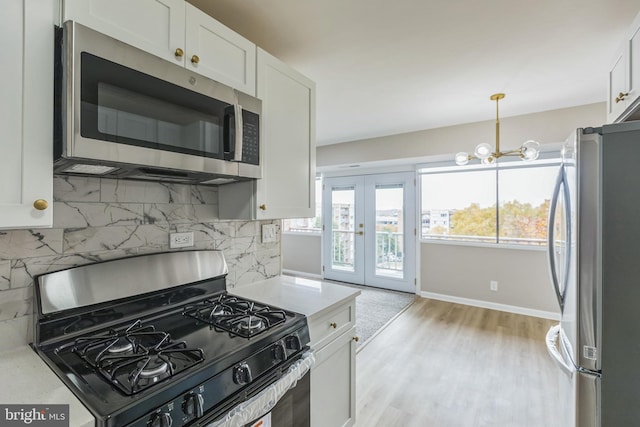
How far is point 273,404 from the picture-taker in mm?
1116

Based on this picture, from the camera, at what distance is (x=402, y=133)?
13.5 feet

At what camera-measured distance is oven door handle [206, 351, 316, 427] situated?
37.5 inches

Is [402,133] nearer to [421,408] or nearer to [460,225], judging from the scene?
[460,225]

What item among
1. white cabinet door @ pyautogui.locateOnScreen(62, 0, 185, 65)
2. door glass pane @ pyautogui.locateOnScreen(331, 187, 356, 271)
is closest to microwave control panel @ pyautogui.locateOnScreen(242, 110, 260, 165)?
white cabinet door @ pyautogui.locateOnScreen(62, 0, 185, 65)

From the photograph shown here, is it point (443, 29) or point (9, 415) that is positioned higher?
point (443, 29)

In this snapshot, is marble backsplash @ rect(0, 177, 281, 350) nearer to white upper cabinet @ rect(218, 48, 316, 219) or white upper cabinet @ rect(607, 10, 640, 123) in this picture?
white upper cabinet @ rect(218, 48, 316, 219)

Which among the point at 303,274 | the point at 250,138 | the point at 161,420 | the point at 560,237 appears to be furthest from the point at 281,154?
the point at 303,274

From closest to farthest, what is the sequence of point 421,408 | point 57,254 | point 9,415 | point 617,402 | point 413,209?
point 9,415, point 57,254, point 617,402, point 421,408, point 413,209

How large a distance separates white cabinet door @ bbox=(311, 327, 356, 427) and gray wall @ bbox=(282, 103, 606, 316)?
9.83 ft

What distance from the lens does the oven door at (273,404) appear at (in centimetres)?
95

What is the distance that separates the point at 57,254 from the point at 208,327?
64cm

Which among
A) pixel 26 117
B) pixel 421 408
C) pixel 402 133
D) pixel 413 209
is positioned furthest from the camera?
pixel 413 209

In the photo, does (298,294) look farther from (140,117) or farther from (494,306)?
(494,306)

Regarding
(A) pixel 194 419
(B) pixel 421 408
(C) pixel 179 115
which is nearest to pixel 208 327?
(A) pixel 194 419
